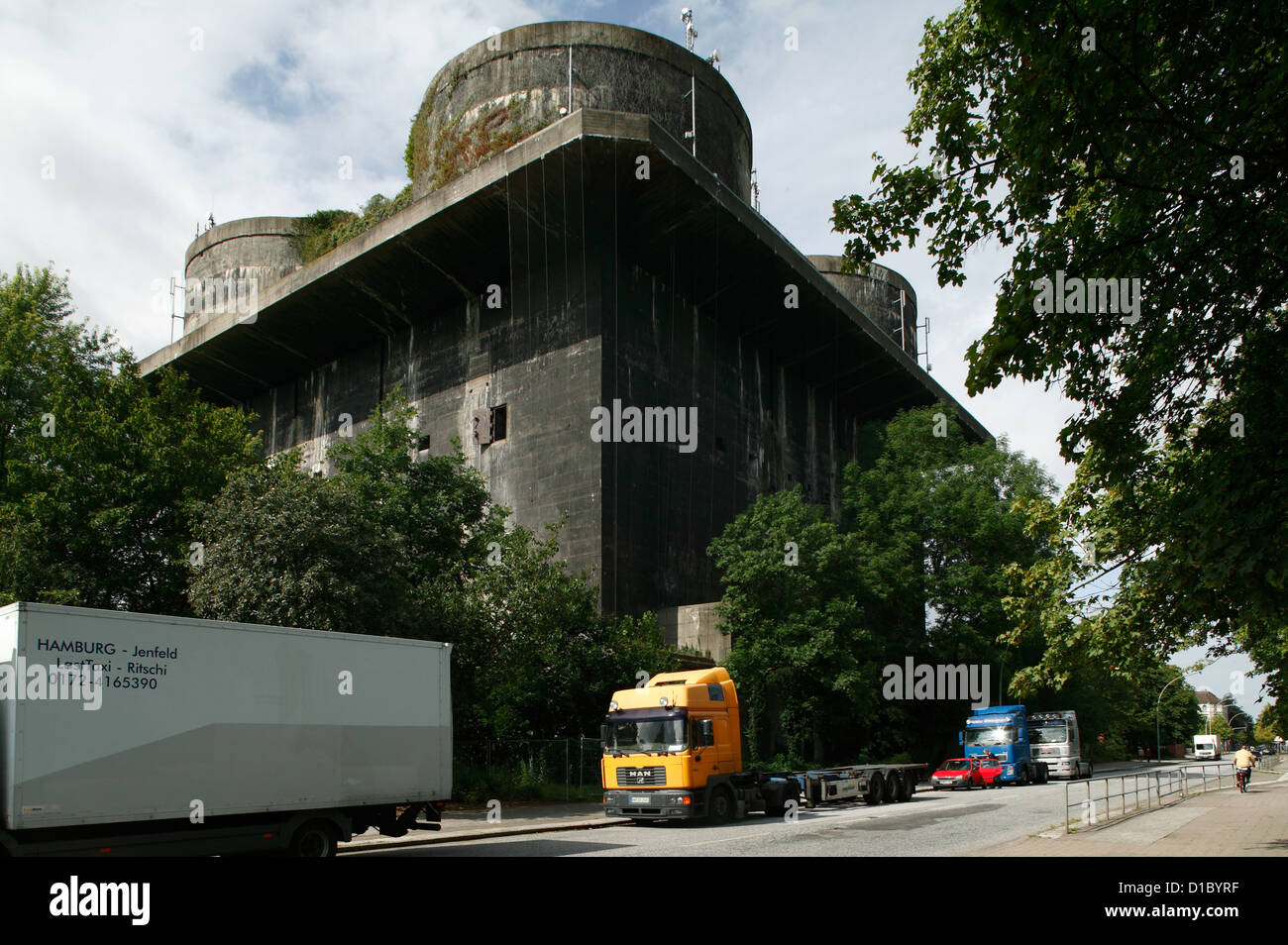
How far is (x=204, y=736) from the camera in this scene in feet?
38.6

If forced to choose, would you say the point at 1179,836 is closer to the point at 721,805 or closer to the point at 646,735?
the point at 721,805

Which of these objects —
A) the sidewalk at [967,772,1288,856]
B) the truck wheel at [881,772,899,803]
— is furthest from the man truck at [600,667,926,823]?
the sidewalk at [967,772,1288,856]

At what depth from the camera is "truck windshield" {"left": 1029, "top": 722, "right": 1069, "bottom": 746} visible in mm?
39688

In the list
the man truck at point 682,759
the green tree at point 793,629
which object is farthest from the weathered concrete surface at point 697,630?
the man truck at point 682,759

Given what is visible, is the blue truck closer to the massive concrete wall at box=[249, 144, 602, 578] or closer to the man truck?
the massive concrete wall at box=[249, 144, 602, 578]

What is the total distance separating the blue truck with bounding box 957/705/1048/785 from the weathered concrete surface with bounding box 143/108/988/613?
453 inches

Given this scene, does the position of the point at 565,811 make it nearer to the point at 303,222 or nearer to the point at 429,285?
the point at 429,285

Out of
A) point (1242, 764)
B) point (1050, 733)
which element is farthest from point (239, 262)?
point (1242, 764)

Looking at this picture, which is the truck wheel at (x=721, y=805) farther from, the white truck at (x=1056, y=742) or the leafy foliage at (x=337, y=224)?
the leafy foliage at (x=337, y=224)

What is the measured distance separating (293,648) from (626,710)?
372 inches

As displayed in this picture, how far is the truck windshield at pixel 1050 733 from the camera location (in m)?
39.7

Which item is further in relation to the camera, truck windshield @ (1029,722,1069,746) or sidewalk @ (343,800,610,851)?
truck windshield @ (1029,722,1069,746)

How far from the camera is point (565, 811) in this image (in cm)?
2347

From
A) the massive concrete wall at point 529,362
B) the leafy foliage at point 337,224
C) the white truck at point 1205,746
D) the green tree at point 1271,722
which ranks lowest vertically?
the white truck at point 1205,746
